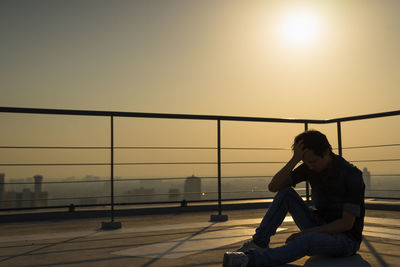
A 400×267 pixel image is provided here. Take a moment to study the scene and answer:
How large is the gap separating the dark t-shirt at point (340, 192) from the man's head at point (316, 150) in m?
0.05

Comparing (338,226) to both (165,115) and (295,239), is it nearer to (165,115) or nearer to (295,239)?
(295,239)

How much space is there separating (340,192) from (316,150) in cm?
25

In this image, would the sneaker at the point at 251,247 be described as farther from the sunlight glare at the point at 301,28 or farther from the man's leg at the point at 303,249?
the sunlight glare at the point at 301,28

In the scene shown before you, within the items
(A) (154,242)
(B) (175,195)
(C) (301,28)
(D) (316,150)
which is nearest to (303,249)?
(D) (316,150)

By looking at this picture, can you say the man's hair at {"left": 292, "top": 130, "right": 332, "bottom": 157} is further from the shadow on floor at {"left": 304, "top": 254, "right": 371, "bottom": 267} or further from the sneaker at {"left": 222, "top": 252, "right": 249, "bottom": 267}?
the sneaker at {"left": 222, "top": 252, "right": 249, "bottom": 267}

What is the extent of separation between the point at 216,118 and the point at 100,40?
8.25 meters

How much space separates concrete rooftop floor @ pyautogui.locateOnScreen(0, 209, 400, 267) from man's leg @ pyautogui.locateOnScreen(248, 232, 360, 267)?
0.29 ft

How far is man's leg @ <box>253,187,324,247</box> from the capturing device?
7.66 ft

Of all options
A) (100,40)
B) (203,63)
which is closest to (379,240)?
(100,40)

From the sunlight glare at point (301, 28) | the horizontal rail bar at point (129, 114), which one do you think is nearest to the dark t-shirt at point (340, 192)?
the horizontal rail bar at point (129, 114)

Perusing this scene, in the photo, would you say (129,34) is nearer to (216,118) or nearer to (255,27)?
(255,27)

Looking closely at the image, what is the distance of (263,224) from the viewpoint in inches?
92.3

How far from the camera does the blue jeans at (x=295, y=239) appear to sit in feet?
6.90

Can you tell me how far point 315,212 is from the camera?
251 cm
